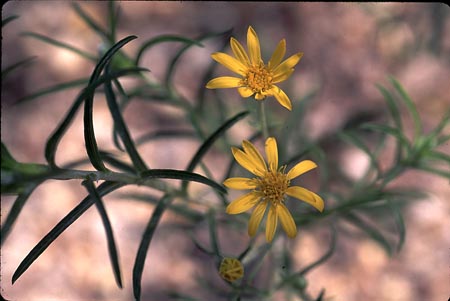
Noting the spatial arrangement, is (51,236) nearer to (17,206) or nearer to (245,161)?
(17,206)

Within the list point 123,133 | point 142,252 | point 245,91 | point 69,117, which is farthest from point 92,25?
point 142,252

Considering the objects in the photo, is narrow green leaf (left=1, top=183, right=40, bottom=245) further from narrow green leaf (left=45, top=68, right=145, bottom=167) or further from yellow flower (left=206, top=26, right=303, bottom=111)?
yellow flower (left=206, top=26, right=303, bottom=111)

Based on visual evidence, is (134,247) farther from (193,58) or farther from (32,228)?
(193,58)

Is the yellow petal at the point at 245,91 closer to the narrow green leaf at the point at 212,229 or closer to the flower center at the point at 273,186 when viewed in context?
the flower center at the point at 273,186

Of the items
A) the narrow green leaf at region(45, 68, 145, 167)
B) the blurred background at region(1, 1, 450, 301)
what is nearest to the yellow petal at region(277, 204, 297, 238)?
A: the narrow green leaf at region(45, 68, 145, 167)

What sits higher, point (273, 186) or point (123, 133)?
point (123, 133)

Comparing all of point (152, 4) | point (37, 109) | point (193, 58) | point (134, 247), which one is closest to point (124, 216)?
point (134, 247)
